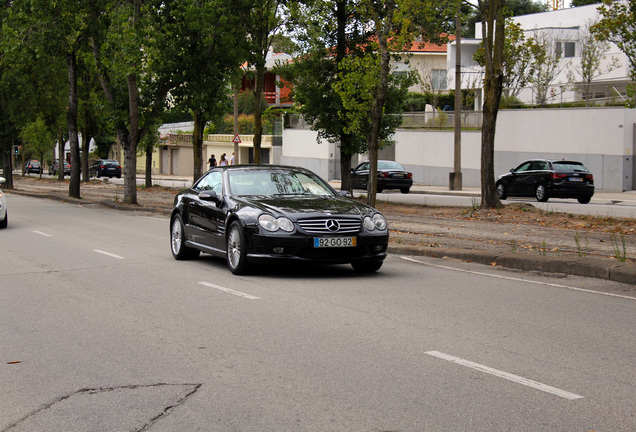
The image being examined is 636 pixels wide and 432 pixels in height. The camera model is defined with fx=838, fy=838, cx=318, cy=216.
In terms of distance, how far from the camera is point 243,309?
886cm

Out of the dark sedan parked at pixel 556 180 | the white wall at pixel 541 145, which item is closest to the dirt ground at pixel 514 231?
the dark sedan parked at pixel 556 180

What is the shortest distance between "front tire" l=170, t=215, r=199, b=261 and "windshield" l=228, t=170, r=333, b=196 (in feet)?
5.00

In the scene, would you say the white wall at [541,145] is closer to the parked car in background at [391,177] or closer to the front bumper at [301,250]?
the parked car in background at [391,177]

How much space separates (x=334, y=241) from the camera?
10859 millimetres

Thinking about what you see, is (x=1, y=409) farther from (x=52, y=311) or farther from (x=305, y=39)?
(x=305, y=39)

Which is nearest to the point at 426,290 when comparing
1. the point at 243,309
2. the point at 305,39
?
the point at 243,309

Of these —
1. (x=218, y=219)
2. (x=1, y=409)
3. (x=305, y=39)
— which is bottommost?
(x=1, y=409)

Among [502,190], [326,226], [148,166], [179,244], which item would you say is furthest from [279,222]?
[148,166]

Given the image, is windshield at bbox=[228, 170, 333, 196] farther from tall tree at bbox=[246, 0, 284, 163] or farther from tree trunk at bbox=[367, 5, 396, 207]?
tall tree at bbox=[246, 0, 284, 163]

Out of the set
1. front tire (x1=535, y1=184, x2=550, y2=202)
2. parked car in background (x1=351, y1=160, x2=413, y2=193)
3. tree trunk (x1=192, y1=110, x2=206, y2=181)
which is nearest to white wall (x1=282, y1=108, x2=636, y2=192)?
parked car in background (x1=351, y1=160, x2=413, y2=193)

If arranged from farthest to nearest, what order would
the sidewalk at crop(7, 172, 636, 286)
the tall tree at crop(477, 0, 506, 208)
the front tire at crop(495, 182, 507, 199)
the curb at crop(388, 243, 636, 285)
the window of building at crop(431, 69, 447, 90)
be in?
the window of building at crop(431, 69, 447, 90), the front tire at crop(495, 182, 507, 199), the tall tree at crop(477, 0, 506, 208), the sidewalk at crop(7, 172, 636, 286), the curb at crop(388, 243, 636, 285)

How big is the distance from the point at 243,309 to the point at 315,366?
2642 mm

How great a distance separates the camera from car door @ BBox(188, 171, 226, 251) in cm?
1207

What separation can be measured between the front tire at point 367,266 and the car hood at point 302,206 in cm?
75
